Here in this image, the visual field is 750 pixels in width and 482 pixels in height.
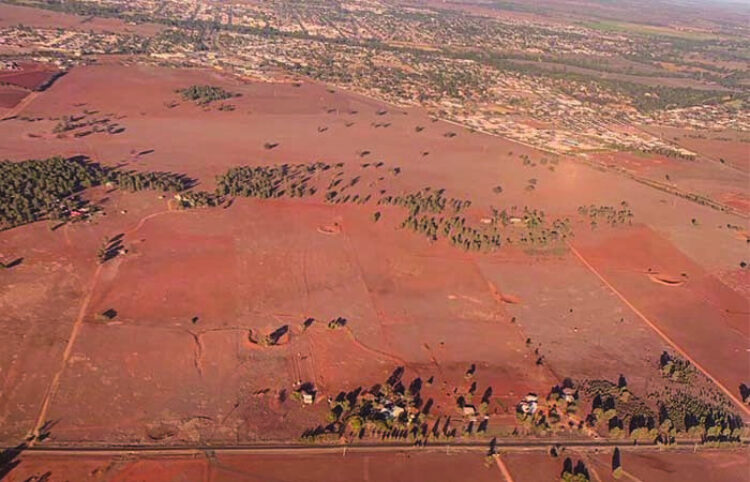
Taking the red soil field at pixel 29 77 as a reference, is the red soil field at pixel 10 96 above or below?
below

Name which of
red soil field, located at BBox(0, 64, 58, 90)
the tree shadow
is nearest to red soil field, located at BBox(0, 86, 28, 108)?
red soil field, located at BBox(0, 64, 58, 90)

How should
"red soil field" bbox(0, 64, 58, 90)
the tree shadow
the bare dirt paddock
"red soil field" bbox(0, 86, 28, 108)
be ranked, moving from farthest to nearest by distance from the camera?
1. "red soil field" bbox(0, 64, 58, 90)
2. "red soil field" bbox(0, 86, 28, 108)
3. the bare dirt paddock
4. the tree shadow

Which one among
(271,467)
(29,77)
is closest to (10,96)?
(29,77)

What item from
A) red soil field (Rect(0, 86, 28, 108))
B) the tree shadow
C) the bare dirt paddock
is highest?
red soil field (Rect(0, 86, 28, 108))

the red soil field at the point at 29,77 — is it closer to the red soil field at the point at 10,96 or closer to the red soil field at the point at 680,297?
the red soil field at the point at 10,96

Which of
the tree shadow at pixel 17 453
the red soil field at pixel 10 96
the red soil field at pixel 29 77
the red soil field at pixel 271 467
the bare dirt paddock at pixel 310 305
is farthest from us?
the red soil field at pixel 29 77

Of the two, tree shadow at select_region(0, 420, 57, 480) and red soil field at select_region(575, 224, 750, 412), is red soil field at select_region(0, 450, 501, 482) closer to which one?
tree shadow at select_region(0, 420, 57, 480)

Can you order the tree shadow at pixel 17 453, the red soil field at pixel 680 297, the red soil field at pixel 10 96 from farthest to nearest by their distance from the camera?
1. the red soil field at pixel 10 96
2. the red soil field at pixel 680 297
3. the tree shadow at pixel 17 453

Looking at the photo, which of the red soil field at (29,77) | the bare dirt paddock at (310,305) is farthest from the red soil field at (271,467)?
the red soil field at (29,77)

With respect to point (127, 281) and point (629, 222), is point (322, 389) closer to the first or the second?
point (127, 281)

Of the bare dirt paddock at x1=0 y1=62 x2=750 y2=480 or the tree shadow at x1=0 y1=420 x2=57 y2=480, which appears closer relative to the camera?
the tree shadow at x1=0 y1=420 x2=57 y2=480
